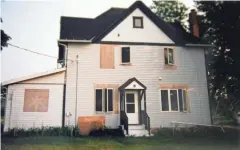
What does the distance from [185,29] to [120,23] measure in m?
1.94

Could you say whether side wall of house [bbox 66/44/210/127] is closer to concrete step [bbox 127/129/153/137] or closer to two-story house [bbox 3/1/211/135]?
two-story house [bbox 3/1/211/135]

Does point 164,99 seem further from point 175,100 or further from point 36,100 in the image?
point 36,100

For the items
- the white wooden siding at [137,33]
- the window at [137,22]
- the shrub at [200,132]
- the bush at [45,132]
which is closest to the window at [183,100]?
the shrub at [200,132]

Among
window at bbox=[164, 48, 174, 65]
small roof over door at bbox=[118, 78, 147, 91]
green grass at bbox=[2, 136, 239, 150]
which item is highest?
window at bbox=[164, 48, 174, 65]

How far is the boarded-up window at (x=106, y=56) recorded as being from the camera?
6371mm

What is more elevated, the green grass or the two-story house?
the two-story house

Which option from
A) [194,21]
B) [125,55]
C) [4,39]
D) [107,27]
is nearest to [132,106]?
[125,55]

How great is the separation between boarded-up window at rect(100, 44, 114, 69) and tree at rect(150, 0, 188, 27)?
1.71m

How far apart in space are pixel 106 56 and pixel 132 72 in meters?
0.95

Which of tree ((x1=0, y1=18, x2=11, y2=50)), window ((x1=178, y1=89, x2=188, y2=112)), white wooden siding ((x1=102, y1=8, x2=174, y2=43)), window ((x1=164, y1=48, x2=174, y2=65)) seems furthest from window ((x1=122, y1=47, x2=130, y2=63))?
tree ((x1=0, y1=18, x2=11, y2=50))

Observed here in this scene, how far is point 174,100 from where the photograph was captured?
6082 millimetres

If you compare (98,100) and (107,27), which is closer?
(98,100)

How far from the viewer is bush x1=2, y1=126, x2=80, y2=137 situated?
4971 mm

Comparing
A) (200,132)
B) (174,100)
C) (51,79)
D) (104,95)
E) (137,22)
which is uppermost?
(137,22)
